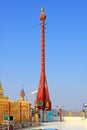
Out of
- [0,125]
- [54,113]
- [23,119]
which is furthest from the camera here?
[54,113]

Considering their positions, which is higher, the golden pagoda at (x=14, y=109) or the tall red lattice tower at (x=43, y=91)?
the tall red lattice tower at (x=43, y=91)

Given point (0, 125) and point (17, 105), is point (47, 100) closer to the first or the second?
point (17, 105)

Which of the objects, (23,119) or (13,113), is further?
(23,119)

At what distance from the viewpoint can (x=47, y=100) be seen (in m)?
55.3

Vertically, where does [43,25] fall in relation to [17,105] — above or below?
above

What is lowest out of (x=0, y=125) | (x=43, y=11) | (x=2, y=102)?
(x=0, y=125)

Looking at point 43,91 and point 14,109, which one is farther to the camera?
point 43,91

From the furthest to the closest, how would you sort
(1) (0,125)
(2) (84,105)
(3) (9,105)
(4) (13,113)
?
(2) (84,105) → (4) (13,113) → (3) (9,105) → (1) (0,125)

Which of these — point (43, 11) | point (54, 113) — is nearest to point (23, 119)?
point (54, 113)

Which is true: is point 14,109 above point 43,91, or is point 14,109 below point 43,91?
below

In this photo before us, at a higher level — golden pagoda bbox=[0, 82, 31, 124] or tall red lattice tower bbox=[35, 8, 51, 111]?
tall red lattice tower bbox=[35, 8, 51, 111]

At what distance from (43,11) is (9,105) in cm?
3108

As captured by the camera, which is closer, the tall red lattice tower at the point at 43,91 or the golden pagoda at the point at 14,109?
the golden pagoda at the point at 14,109

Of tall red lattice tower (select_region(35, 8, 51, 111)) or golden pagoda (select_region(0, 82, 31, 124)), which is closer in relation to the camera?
golden pagoda (select_region(0, 82, 31, 124))
